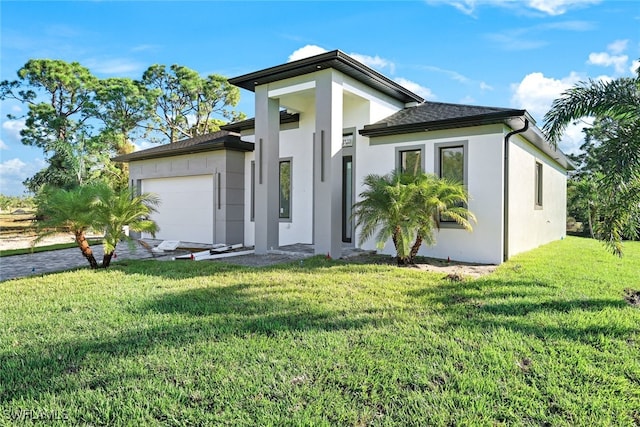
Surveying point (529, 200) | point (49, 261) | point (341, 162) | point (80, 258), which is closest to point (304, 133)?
point (341, 162)

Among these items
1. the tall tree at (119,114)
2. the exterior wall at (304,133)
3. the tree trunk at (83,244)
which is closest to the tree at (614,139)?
the exterior wall at (304,133)

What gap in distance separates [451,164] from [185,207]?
32.7 feet

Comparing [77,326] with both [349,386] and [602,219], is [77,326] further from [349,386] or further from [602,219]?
[602,219]

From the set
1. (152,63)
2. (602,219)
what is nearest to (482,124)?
(602,219)

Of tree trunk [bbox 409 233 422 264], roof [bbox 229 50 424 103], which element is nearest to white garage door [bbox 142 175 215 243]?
roof [bbox 229 50 424 103]

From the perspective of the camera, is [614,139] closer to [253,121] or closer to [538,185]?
[538,185]

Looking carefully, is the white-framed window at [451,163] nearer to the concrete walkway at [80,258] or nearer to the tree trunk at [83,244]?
the concrete walkway at [80,258]

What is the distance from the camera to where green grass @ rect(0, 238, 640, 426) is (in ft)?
9.29

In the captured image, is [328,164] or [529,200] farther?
[529,200]

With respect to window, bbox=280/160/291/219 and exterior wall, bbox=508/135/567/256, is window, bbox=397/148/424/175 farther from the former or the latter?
window, bbox=280/160/291/219

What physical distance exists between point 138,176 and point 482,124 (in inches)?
533

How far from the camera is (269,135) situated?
1094cm

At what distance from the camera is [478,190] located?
9.31 metres

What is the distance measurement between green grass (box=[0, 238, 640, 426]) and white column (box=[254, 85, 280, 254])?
166 inches
